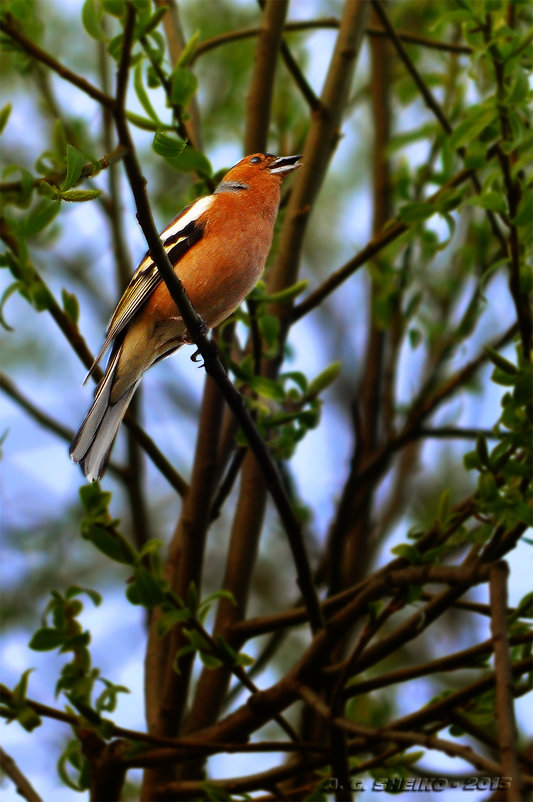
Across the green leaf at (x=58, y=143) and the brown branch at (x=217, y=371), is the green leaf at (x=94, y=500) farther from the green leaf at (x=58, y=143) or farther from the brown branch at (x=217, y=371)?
the green leaf at (x=58, y=143)

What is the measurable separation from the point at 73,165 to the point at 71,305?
171 cm

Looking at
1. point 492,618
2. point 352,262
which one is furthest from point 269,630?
point 352,262

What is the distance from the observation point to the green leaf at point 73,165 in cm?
234

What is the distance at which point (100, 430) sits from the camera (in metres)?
4.09

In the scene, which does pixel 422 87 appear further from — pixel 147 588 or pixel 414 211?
pixel 147 588

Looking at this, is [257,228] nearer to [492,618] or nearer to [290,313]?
[290,313]

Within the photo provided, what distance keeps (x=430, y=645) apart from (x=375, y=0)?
4623 millimetres

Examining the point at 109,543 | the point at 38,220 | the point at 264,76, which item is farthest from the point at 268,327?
the point at 264,76

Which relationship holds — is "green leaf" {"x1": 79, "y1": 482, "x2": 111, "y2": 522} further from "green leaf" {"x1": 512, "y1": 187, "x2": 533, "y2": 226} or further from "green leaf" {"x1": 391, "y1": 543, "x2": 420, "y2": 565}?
"green leaf" {"x1": 512, "y1": 187, "x2": 533, "y2": 226}

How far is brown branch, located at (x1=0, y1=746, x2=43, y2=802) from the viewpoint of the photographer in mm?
3621

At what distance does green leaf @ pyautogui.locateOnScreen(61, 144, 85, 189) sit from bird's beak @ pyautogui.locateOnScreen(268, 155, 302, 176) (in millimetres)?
2509

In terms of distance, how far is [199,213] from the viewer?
4.54 meters

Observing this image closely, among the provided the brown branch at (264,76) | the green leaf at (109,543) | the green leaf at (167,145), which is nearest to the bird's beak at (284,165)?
the brown branch at (264,76)

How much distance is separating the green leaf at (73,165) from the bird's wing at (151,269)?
1.66 metres
